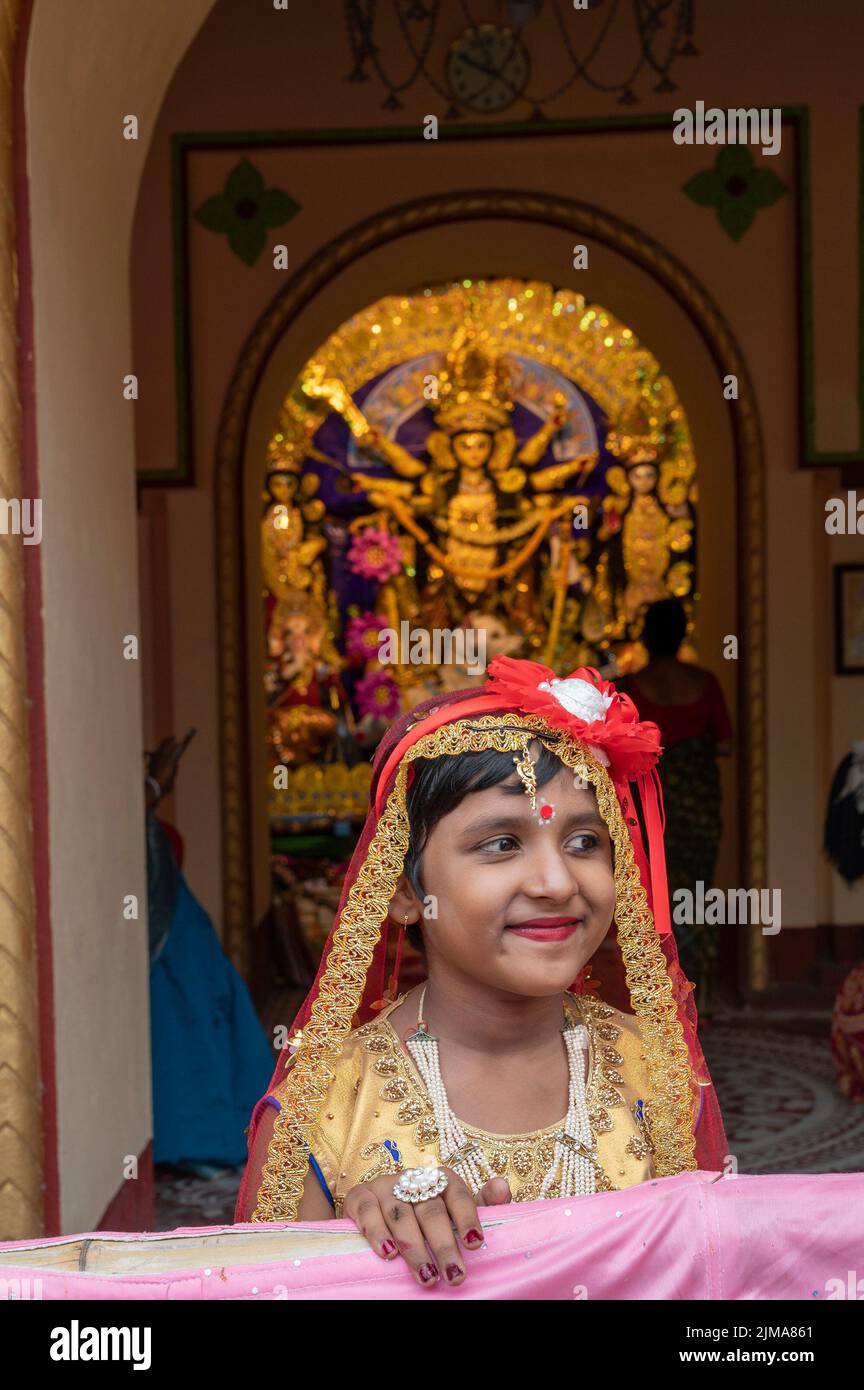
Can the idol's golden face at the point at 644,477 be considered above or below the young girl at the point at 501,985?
above

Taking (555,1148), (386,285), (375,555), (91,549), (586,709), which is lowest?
(555,1148)

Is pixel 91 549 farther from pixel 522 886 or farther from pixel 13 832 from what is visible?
pixel 522 886

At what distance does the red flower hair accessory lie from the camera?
1.37 m

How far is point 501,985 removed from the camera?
1346 millimetres

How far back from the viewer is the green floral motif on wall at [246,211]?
582cm

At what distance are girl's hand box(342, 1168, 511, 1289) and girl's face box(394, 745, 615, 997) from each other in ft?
0.75

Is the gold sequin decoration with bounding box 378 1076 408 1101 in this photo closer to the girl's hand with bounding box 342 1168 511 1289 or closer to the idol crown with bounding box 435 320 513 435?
the girl's hand with bounding box 342 1168 511 1289

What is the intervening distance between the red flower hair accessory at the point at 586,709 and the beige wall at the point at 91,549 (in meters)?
1.27

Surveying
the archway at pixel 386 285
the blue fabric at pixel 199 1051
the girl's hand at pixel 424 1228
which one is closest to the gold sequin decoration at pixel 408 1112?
the girl's hand at pixel 424 1228

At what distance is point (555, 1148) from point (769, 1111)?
358 cm

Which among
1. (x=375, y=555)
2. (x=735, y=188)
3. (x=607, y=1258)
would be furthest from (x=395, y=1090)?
(x=375, y=555)

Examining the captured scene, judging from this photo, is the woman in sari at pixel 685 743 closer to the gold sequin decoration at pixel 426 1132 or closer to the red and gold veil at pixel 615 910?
the red and gold veil at pixel 615 910

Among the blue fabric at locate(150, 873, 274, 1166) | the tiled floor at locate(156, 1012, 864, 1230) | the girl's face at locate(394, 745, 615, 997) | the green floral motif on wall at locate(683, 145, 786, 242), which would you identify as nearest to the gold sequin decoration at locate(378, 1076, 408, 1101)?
the girl's face at locate(394, 745, 615, 997)
